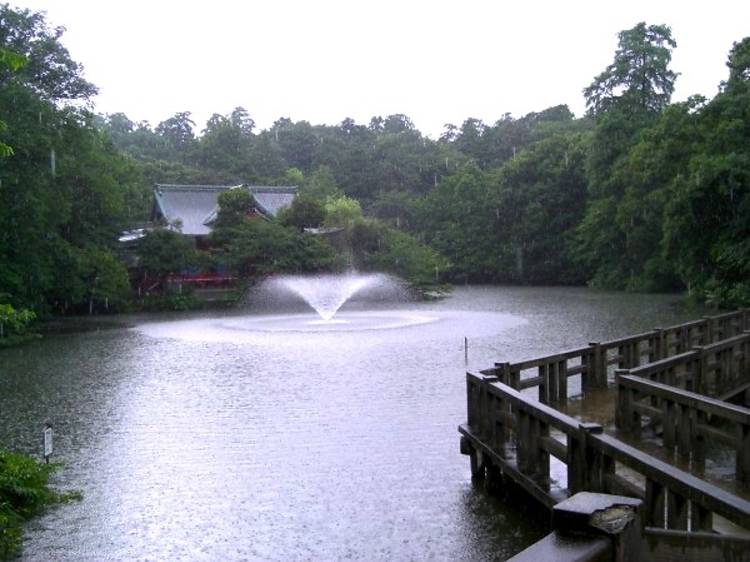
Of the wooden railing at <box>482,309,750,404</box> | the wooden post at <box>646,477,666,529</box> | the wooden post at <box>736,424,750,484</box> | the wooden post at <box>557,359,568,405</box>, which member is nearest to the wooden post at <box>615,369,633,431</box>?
the wooden railing at <box>482,309,750,404</box>

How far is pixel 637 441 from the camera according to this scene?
813 centimetres

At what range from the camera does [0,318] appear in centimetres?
703

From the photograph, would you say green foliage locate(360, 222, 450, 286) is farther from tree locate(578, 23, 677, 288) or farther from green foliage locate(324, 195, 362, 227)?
tree locate(578, 23, 677, 288)

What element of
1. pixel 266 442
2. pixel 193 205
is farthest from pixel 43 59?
pixel 266 442

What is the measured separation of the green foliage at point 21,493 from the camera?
24.0ft

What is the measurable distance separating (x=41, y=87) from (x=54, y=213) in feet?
16.3

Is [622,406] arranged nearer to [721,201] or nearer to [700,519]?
[700,519]

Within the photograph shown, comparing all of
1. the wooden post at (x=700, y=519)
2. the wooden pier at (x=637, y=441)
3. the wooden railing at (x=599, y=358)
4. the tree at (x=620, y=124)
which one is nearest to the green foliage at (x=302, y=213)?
the tree at (x=620, y=124)

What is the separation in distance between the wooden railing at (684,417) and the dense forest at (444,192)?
20.8ft

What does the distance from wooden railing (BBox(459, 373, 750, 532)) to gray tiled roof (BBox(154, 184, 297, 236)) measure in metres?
37.7

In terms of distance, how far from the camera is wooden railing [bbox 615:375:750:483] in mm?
6496

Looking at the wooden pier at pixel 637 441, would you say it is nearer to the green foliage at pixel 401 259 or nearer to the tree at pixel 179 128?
the green foliage at pixel 401 259

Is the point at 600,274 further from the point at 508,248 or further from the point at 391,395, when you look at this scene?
the point at 391,395

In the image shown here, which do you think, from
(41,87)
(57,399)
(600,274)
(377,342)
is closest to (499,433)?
(57,399)
